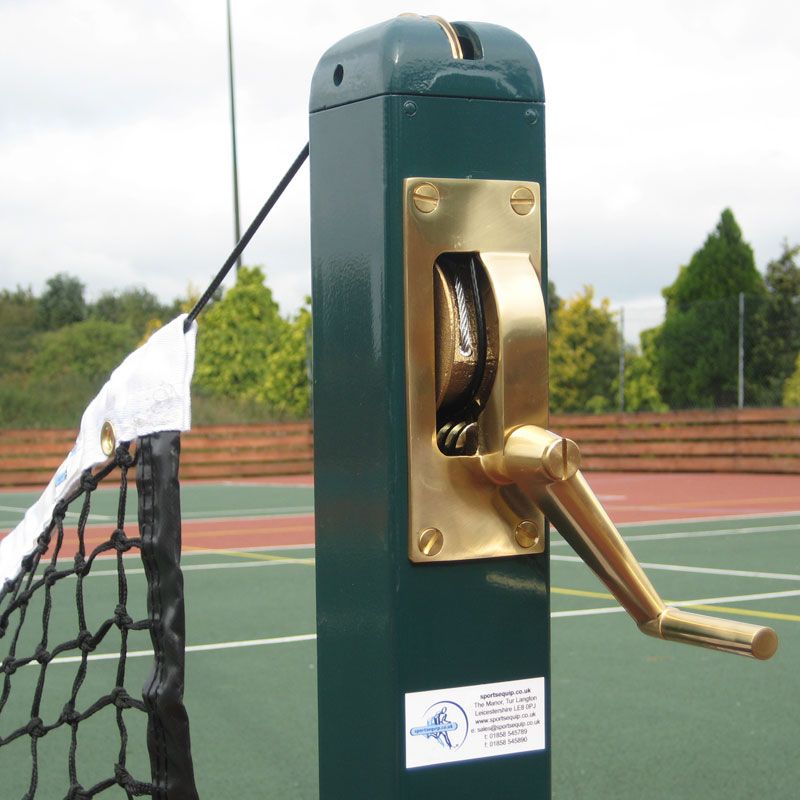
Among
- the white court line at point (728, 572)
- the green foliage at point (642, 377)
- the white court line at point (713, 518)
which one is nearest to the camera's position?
the white court line at point (728, 572)

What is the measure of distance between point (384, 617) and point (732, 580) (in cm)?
774

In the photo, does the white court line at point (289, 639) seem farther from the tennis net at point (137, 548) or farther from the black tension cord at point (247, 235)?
the black tension cord at point (247, 235)

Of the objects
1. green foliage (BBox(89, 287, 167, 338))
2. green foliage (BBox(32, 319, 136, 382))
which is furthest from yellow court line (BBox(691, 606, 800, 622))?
green foliage (BBox(89, 287, 167, 338))

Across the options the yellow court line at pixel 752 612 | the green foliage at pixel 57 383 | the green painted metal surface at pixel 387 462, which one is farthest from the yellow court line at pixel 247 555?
the green foliage at pixel 57 383

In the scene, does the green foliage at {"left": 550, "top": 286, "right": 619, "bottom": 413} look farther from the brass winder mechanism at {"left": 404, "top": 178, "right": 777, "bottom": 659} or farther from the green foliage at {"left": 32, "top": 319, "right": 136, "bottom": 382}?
the brass winder mechanism at {"left": 404, "top": 178, "right": 777, "bottom": 659}

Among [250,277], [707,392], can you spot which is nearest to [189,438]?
[707,392]

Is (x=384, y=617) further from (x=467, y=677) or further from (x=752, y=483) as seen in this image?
(x=752, y=483)

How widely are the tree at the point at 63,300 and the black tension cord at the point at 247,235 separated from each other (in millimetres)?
51695

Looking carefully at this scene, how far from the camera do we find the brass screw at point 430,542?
0.85 meters

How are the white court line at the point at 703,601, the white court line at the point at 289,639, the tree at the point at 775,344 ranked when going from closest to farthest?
the white court line at the point at 289,639 → the white court line at the point at 703,601 → the tree at the point at 775,344

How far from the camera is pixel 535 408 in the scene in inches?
34.9

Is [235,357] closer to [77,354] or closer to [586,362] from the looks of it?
[77,354]

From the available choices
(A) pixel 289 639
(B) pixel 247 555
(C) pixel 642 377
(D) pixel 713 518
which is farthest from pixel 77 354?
(A) pixel 289 639

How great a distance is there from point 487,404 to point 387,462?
0.09 m
